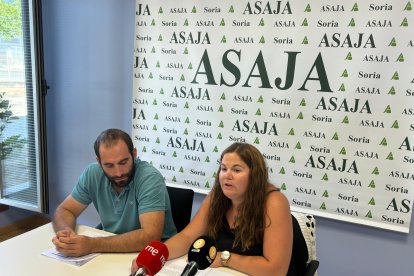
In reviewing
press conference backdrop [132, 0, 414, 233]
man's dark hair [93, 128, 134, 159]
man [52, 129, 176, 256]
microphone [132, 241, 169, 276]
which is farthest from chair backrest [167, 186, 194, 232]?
microphone [132, 241, 169, 276]

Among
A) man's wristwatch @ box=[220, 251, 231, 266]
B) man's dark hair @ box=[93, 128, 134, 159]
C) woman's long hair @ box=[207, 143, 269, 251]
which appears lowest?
man's wristwatch @ box=[220, 251, 231, 266]

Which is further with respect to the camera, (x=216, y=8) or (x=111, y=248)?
(x=216, y=8)

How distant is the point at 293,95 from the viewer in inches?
89.9

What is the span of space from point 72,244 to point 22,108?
6.78ft

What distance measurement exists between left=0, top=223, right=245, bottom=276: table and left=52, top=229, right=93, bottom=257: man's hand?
0.05 metres

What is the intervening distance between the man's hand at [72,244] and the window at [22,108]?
177 centimetres

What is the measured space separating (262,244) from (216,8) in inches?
64.4

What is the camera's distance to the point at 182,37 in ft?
8.52

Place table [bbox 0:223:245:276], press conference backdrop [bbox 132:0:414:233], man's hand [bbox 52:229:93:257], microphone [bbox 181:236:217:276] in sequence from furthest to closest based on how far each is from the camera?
press conference backdrop [bbox 132:0:414:233], man's hand [bbox 52:229:93:257], table [bbox 0:223:245:276], microphone [bbox 181:236:217:276]

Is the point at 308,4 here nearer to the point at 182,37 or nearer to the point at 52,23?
the point at 182,37

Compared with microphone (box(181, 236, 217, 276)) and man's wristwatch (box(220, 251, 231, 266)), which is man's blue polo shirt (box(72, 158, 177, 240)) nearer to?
man's wristwatch (box(220, 251, 231, 266))

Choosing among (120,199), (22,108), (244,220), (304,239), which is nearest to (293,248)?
(304,239)

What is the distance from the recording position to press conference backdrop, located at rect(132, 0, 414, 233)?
2053 mm

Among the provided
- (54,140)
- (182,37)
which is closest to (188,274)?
(182,37)
